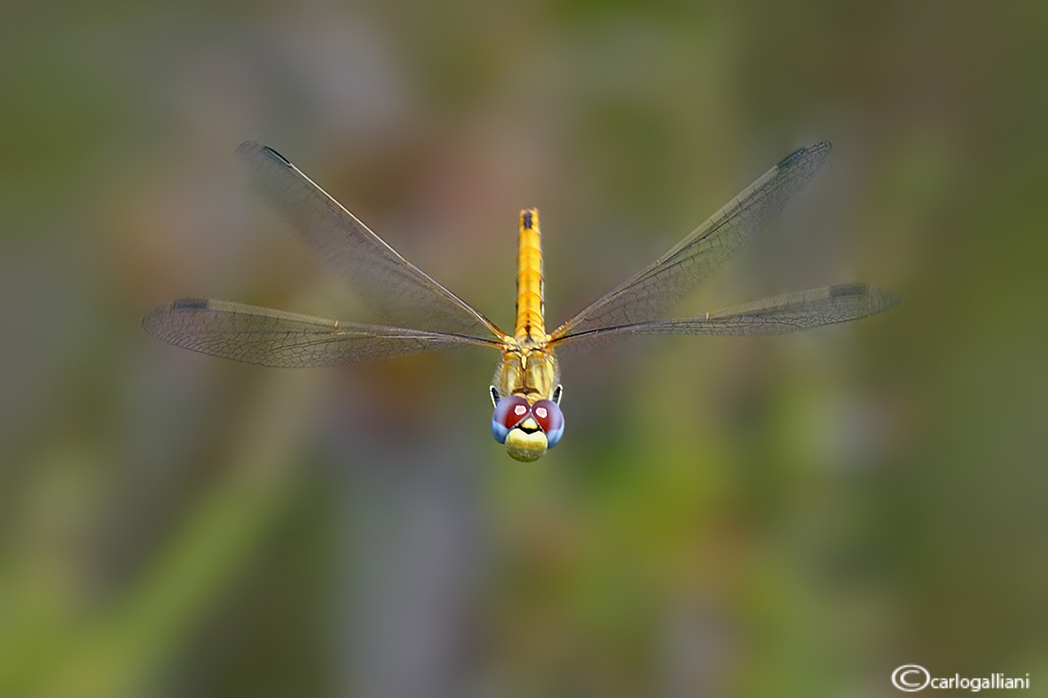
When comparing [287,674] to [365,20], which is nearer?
[287,674]

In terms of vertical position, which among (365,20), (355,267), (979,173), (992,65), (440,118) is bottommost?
(355,267)

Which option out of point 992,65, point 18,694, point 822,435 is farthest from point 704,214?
point 18,694

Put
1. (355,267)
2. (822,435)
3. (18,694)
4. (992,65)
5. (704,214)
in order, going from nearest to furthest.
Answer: (18,694)
(355,267)
(822,435)
(704,214)
(992,65)

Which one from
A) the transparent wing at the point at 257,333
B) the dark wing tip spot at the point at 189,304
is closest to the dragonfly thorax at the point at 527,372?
the transparent wing at the point at 257,333

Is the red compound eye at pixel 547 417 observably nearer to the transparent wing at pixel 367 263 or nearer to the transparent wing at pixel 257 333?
the transparent wing at pixel 367 263

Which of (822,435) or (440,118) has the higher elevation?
(440,118)

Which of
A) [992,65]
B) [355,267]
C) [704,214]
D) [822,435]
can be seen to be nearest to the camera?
[355,267]

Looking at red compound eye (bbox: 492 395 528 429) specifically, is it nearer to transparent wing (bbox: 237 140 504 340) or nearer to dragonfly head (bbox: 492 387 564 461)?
dragonfly head (bbox: 492 387 564 461)

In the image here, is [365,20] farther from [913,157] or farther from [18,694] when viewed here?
[18,694]
